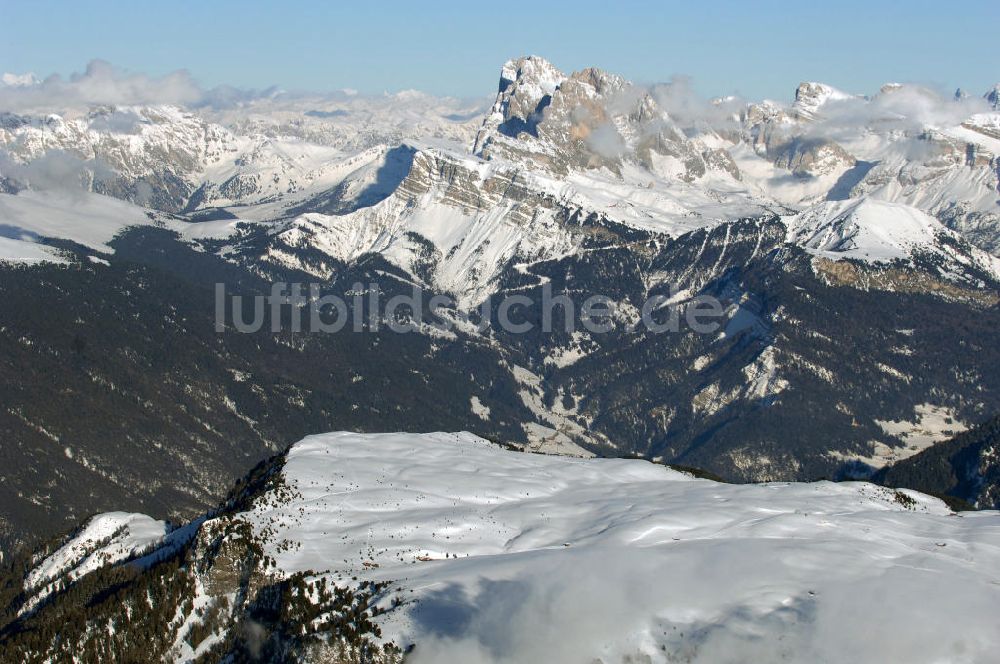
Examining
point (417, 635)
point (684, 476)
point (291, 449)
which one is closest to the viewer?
point (417, 635)

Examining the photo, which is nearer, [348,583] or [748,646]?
[748,646]

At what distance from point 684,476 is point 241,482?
72.8 m

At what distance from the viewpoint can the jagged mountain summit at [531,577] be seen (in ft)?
347

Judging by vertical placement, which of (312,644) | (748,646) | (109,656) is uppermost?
(748,646)

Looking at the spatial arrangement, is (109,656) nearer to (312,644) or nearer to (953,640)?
(312,644)

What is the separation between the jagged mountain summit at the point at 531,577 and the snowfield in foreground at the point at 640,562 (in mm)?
248

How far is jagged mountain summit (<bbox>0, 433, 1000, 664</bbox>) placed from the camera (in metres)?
106

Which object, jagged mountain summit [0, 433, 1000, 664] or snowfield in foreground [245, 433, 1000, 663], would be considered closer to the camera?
snowfield in foreground [245, 433, 1000, 663]

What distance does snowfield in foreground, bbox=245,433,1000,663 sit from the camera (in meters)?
104

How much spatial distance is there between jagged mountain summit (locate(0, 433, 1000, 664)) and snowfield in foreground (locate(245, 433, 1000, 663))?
0.81ft

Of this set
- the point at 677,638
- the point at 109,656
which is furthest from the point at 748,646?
the point at 109,656

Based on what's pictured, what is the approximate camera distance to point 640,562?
12000 centimetres

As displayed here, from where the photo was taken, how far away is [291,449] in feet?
589

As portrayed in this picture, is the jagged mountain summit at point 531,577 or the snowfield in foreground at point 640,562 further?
the jagged mountain summit at point 531,577
